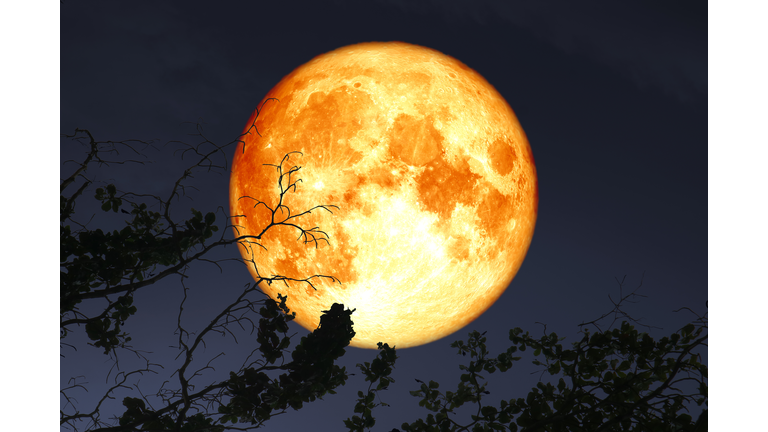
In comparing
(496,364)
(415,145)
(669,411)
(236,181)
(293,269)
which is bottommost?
(669,411)

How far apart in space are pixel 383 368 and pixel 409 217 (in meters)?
1.68

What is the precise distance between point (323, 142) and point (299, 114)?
592 millimetres

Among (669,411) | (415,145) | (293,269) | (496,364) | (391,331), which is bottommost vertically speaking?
(669,411)

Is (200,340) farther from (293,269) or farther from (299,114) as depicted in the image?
(299,114)

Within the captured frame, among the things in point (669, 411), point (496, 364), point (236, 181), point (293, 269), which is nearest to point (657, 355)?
point (669, 411)

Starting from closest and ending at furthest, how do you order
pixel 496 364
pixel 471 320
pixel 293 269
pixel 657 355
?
1. pixel 657 355
2. pixel 496 364
3. pixel 293 269
4. pixel 471 320

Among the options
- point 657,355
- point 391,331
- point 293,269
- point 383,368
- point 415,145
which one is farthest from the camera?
point 391,331

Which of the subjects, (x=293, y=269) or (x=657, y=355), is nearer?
(x=657, y=355)

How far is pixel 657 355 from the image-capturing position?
389 cm

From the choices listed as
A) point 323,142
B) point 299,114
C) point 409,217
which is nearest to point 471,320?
point 409,217

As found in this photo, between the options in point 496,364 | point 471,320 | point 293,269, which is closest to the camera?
point 496,364

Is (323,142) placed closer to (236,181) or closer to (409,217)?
(409,217)

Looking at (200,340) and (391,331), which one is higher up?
(391,331)

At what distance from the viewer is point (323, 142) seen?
4.95 meters
